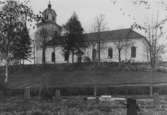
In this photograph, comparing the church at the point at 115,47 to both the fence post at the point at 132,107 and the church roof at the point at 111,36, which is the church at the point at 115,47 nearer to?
the church roof at the point at 111,36

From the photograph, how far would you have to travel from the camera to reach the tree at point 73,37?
40.9m

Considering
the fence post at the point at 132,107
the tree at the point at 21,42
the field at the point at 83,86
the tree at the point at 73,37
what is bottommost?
the field at the point at 83,86

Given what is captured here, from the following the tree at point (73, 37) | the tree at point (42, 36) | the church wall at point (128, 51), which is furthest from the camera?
the tree at point (42, 36)

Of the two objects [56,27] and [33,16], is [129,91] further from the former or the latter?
[56,27]

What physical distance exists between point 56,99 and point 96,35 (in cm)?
3434

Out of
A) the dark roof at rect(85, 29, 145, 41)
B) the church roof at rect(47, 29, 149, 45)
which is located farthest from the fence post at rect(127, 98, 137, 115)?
the dark roof at rect(85, 29, 145, 41)

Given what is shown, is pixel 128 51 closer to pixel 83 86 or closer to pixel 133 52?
pixel 133 52

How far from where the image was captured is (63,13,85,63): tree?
40875 mm

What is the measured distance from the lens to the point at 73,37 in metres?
40.9

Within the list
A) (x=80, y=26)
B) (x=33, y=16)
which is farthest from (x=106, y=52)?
(x=33, y=16)

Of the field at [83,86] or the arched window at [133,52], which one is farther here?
the arched window at [133,52]

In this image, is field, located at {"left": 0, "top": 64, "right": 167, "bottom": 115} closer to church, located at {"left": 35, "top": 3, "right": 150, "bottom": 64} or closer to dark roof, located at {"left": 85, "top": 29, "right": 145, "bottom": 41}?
church, located at {"left": 35, "top": 3, "right": 150, "bottom": 64}

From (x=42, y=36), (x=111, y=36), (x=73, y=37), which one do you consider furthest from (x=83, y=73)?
(x=42, y=36)

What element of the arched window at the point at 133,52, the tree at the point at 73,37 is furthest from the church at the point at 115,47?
the tree at the point at 73,37
